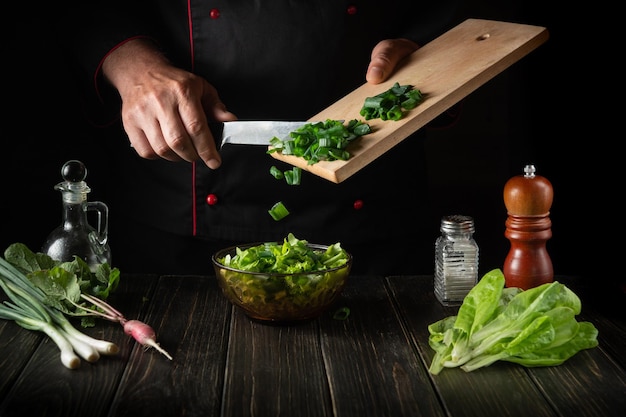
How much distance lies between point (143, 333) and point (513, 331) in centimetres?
70

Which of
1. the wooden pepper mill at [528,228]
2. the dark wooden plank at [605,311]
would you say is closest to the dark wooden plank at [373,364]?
the wooden pepper mill at [528,228]

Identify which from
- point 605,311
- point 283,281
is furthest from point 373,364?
point 605,311

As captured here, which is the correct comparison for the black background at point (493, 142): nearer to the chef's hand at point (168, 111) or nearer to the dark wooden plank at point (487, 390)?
the chef's hand at point (168, 111)

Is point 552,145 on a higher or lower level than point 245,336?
lower

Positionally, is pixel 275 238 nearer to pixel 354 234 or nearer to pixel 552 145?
pixel 354 234

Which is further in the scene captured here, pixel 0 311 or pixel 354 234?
pixel 354 234

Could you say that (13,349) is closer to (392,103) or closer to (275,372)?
(275,372)

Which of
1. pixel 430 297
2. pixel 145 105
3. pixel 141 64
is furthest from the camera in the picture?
pixel 141 64

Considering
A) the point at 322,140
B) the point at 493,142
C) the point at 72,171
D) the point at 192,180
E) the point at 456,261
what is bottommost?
the point at 493,142

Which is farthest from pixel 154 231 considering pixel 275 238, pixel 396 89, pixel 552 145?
pixel 552 145

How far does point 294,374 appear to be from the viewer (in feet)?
4.64

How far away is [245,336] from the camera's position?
62.7 inches

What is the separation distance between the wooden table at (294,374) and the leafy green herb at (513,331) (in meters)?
0.02

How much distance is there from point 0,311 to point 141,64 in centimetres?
84
